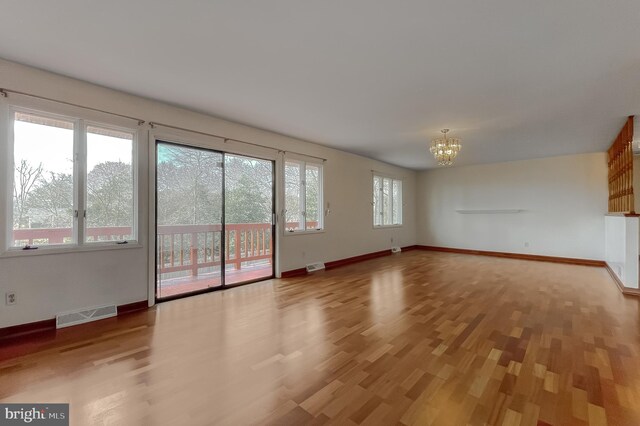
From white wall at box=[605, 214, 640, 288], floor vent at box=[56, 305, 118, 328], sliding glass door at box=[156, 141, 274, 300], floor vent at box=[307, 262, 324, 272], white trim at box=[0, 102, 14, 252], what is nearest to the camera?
white trim at box=[0, 102, 14, 252]

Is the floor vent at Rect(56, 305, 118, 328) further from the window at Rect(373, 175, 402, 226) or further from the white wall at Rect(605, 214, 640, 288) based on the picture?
the white wall at Rect(605, 214, 640, 288)

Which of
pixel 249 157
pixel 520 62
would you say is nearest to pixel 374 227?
pixel 249 157

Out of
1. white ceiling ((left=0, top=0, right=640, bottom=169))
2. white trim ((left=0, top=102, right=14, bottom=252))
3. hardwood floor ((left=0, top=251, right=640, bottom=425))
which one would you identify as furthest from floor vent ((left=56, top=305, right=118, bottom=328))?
white ceiling ((left=0, top=0, right=640, bottom=169))

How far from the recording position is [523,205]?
716cm

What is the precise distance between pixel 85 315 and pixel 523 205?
350 inches

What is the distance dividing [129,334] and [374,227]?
571 centimetres

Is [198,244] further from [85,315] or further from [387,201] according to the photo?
[387,201]

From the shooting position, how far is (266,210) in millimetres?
4906

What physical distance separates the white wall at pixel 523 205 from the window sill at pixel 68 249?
26.0 feet

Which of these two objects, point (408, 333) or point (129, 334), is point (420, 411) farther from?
point (129, 334)

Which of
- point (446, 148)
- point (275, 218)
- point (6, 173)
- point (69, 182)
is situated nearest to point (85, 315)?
point (69, 182)

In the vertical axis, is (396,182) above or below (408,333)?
above

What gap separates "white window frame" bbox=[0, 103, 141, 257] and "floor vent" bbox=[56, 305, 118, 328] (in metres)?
0.67

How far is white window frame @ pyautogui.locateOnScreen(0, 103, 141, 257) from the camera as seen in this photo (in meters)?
2.63
